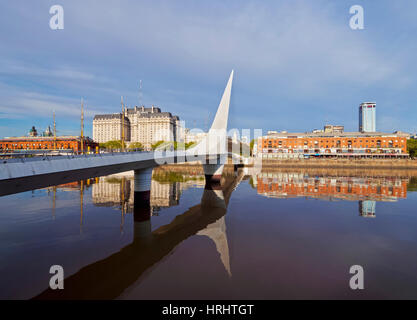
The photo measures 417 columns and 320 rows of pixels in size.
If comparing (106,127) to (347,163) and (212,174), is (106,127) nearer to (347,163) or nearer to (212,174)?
(212,174)

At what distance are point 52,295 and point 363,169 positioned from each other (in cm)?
7894

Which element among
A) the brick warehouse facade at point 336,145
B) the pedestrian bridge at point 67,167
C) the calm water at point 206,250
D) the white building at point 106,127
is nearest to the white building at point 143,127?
the white building at point 106,127

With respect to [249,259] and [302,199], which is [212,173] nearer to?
[302,199]

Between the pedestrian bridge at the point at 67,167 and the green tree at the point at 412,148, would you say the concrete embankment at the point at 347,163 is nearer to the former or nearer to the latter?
the green tree at the point at 412,148

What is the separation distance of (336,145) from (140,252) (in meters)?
91.7

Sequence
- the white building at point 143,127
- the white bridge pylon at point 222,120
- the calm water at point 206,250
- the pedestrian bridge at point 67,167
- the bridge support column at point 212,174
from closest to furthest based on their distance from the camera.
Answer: the pedestrian bridge at point 67,167, the calm water at point 206,250, the bridge support column at point 212,174, the white bridge pylon at point 222,120, the white building at point 143,127

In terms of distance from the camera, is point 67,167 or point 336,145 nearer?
point 67,167

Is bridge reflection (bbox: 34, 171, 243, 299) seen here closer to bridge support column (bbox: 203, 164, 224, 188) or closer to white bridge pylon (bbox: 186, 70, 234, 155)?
bridge support column (bbox: 203, 164, 224, 188)

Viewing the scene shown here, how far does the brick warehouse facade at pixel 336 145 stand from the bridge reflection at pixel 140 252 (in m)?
72.5

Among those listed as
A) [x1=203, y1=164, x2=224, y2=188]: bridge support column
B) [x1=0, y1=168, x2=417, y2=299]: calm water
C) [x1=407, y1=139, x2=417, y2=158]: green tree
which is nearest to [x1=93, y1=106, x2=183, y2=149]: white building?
[x1=203, y1=164, x2=224, y2=188]: bridge support column

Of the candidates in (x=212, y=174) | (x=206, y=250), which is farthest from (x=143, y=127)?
(x=206, y=250)

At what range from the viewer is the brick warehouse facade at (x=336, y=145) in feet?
262

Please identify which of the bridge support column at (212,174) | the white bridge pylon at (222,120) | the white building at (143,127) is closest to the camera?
the bridge support column at (212,174)

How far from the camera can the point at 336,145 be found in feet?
282
